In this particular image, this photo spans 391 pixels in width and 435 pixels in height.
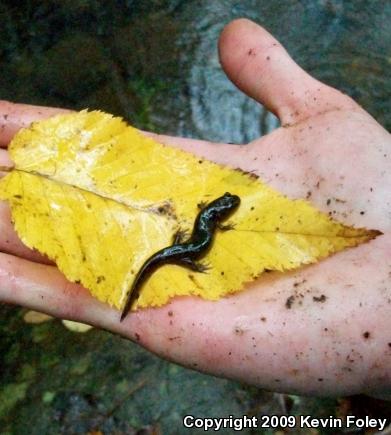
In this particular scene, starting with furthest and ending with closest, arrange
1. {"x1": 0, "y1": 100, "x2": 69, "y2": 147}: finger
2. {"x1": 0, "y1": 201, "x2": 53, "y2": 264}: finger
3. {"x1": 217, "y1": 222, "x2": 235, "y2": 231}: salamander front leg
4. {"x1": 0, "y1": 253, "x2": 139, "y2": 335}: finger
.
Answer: {"x1": 0, "y1": 100, "x2": 69, "y2": 147}: finger, {"x1": 0, "y1": 201, "x2": 53, "y2": 264}: finger, {"x1": 0, "y1": 253, "x2": 139, "y2": 335}: finger, {"x1": 217, "y1": 222, "x2": 235, "y2": 231}: salamander front leg

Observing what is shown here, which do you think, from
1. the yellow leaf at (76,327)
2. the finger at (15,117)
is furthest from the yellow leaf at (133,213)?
the yellow leaf at (76,327)

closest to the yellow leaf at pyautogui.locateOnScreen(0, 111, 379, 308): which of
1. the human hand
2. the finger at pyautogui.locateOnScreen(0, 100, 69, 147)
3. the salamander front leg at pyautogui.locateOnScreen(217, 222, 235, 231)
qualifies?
the salamander front leg at pyautogui.locateOnScreen(217, 222, 235, 231)

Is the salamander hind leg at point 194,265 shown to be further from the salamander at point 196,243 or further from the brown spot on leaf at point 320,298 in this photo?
the brown spot on leaf at point 320,298

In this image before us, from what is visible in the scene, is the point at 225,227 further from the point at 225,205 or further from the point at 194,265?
the point at 194,265

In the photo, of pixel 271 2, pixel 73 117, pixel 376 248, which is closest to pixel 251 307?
pixel 376 248

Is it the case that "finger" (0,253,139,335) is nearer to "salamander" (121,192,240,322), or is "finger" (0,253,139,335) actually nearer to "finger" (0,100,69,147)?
"salamander" (121,192,240,322)

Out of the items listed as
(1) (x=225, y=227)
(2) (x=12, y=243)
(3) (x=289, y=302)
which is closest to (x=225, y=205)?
(1) (x=225, y=227)
